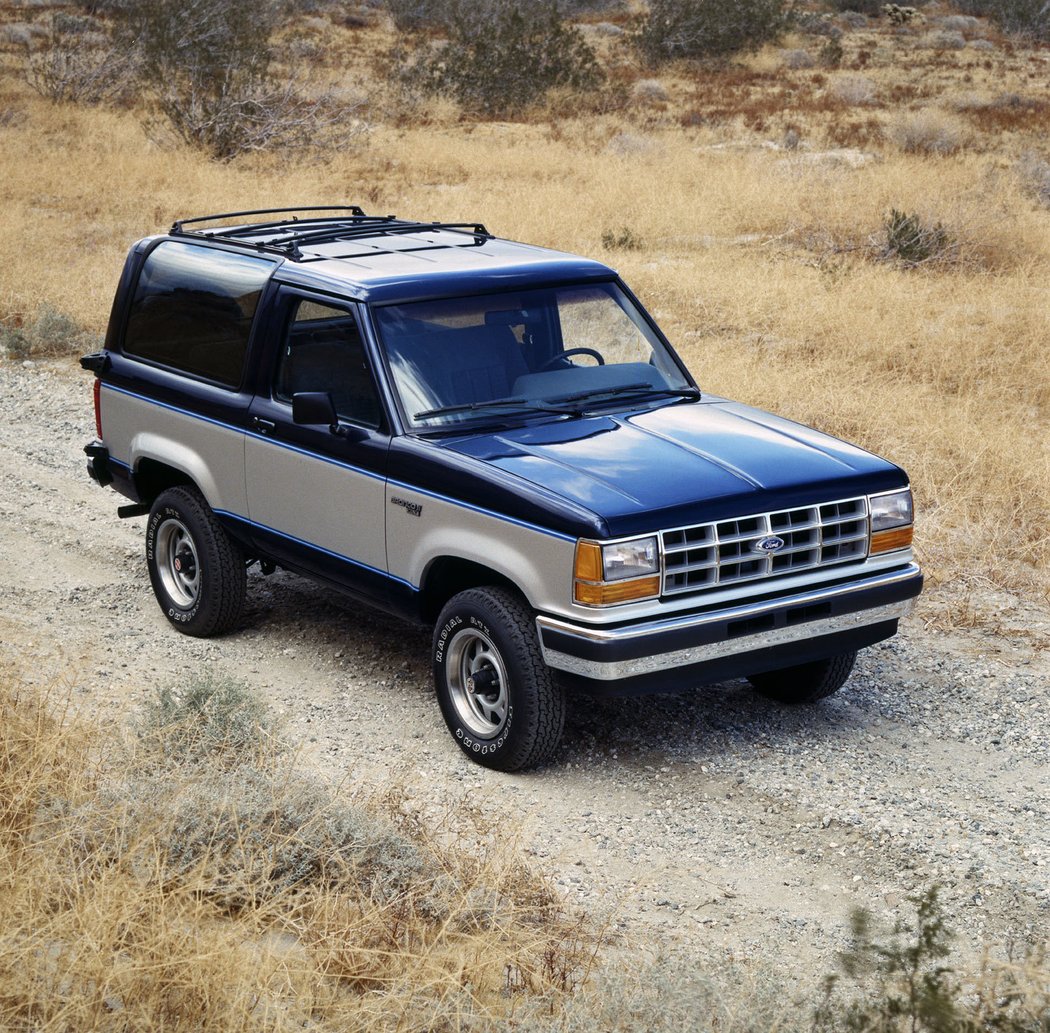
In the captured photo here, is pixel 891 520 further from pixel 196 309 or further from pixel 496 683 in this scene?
pixel 196 309

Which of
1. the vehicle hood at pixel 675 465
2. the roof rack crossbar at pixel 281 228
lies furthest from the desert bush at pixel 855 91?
the vehicle hood at pixel 675 465

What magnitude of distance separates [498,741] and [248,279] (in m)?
2.51

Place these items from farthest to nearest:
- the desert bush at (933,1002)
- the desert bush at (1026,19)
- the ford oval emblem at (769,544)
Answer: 1. the desert bush at (1026,19)
2. the ford oval emblem at (769,544)
3. the desert bush at (933,1002)

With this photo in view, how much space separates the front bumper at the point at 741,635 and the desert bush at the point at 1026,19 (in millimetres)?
47402

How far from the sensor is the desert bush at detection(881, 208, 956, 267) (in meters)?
14.4

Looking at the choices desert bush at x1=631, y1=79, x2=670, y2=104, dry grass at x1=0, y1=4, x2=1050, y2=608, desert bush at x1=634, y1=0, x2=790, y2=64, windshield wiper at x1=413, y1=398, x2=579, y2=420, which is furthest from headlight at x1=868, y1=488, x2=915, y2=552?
desert bush at x1=634, y1=0, x2=790, y2=64

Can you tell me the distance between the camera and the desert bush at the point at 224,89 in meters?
22.7

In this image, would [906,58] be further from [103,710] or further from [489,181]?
[103,710]

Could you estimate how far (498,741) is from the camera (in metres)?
5.30

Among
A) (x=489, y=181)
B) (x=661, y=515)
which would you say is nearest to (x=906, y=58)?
(x=489, y=181)

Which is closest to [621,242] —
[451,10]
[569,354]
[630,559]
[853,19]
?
[569,354]

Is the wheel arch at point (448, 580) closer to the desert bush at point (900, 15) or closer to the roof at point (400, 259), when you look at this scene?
the roof at point (400, 259)

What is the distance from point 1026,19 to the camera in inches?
1886

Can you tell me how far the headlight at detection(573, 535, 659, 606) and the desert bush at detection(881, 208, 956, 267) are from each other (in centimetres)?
1040
